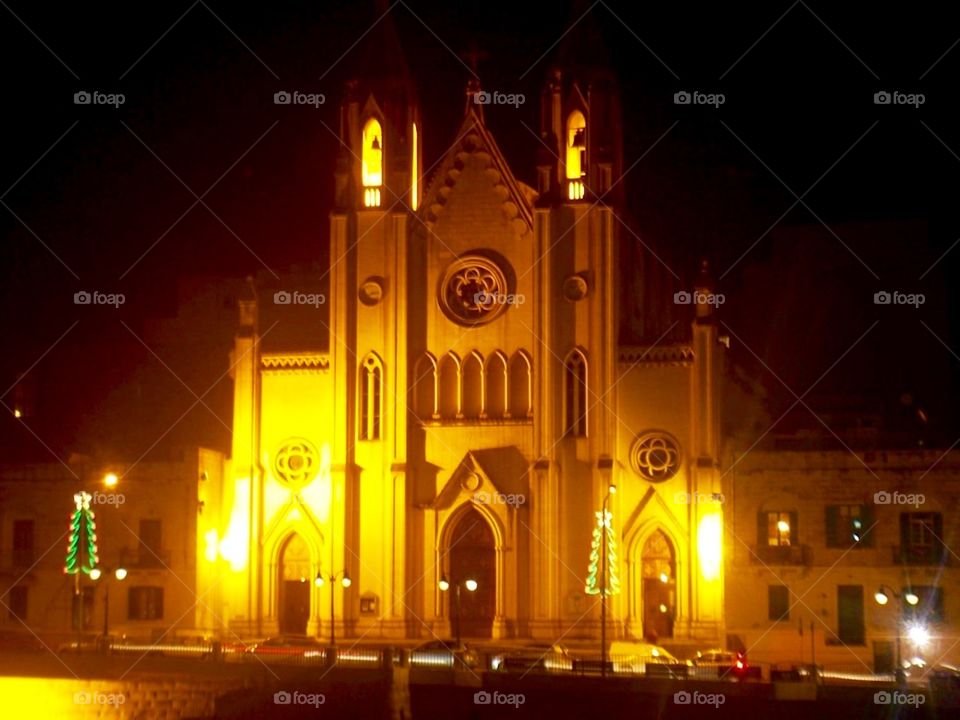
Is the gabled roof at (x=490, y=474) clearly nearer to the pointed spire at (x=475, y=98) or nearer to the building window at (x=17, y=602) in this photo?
the pointed spire at (x=475, y=98)

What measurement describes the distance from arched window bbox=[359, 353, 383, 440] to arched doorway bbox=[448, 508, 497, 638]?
4097 mm

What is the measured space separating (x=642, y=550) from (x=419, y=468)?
7654 mm

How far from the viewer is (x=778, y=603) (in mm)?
58469

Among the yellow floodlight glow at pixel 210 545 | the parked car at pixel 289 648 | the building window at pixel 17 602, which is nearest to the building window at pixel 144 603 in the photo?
the yellow floodlight glow at pixel 210 545

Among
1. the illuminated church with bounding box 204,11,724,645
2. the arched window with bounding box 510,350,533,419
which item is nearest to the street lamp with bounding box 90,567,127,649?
the illuminated church with bounding box 204,11,724,645

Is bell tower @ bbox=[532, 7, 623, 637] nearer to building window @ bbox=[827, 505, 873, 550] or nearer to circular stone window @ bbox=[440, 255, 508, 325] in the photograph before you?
circular stone window @ bbox=[440, 255, 508, 325]

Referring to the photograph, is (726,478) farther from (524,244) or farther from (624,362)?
(524,244)

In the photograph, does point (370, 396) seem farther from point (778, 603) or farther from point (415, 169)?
point (778, 603)

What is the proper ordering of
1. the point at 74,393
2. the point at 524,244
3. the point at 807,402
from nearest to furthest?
the point at 524,244, the point at 807,402, the point at 74,393

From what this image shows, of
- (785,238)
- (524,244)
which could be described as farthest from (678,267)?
(524,244)

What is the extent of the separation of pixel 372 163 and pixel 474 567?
45.3 ft

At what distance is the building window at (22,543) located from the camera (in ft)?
211

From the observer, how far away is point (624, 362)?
197 ft

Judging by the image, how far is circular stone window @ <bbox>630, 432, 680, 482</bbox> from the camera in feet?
195
